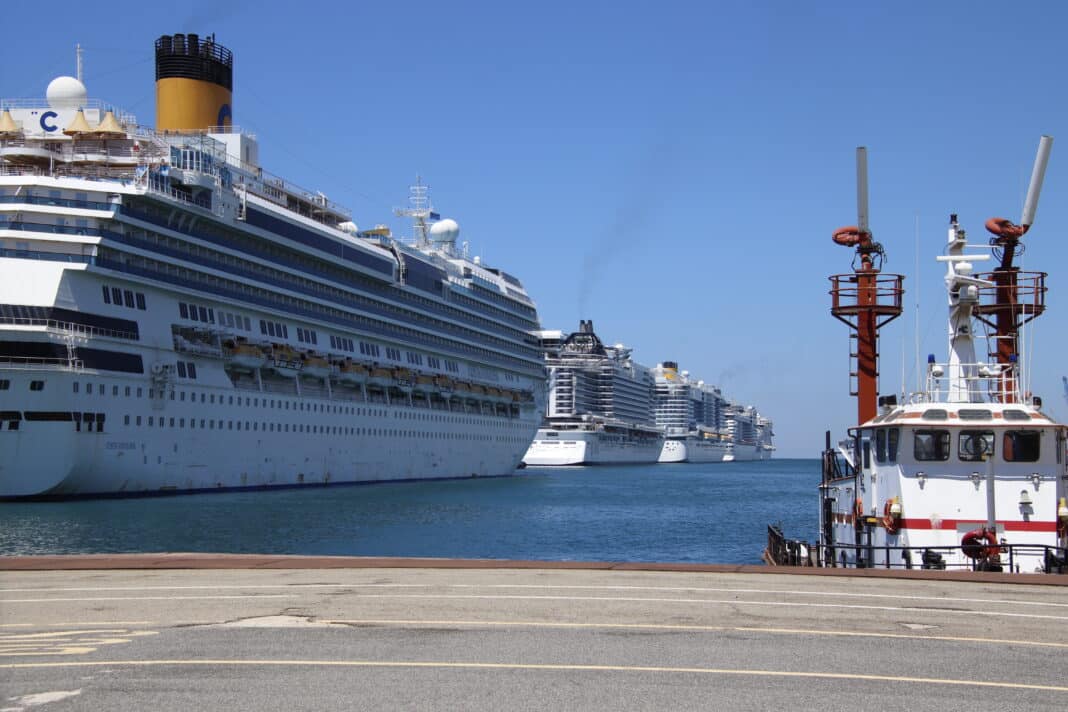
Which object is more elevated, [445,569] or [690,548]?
[445,569]

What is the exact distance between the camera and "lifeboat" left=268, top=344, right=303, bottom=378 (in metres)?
62.2

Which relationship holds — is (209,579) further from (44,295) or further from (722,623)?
(44,295)

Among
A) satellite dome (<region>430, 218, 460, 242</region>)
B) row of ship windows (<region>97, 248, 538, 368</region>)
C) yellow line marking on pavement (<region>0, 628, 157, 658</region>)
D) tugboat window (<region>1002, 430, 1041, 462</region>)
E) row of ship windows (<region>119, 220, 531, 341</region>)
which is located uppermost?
satellite dome (<region>430, 218, 460, 242</region>)

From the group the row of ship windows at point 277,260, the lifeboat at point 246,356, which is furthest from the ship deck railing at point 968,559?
the lifeboat at point 246,356

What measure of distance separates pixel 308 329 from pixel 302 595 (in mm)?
54823

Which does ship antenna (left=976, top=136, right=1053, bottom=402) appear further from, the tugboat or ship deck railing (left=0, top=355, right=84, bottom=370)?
ship deck railing (left=0, top=355, right=84, bottom=370)

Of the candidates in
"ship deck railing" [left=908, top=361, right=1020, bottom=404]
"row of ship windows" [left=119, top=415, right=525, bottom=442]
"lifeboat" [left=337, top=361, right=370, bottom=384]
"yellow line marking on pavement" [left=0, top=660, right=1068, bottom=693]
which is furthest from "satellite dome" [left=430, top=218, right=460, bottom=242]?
"yellow line marking on pavement" [left=0, top=660, right=1068, bottom=693]

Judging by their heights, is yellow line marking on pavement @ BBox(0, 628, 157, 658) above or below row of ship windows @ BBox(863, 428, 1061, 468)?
below

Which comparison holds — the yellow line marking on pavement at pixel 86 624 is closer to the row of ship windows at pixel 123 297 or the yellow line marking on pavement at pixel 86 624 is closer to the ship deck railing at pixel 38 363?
the ship deck railing at pixel 38 363

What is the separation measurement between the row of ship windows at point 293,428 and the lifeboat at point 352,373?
3101 millimetres

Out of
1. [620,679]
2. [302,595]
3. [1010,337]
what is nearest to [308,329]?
[1010,337]

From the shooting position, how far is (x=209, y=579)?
16.3 meters

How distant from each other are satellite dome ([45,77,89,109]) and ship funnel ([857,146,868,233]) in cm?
4041

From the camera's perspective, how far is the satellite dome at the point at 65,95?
184 ft
